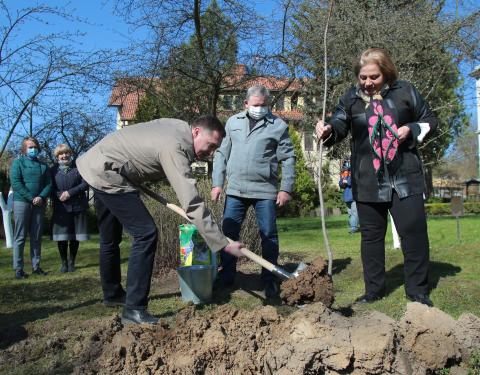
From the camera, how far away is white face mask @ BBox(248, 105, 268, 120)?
4.77m

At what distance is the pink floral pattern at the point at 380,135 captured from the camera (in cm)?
386

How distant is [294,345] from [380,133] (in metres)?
2.00

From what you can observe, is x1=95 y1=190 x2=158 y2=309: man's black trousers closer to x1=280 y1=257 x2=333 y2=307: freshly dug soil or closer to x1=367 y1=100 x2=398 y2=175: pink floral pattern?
x1=280 y1=257 x2=333 y2=307: freshly dug soil

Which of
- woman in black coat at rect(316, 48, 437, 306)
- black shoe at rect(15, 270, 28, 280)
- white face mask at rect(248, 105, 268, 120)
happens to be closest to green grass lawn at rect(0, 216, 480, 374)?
black shoe at rect(15, 270, 28, 280)

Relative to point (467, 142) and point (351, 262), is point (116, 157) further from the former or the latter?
point (467, 142)

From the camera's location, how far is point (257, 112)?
188 inches

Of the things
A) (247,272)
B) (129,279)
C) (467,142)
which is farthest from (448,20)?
(467,142)

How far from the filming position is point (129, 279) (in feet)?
12.8

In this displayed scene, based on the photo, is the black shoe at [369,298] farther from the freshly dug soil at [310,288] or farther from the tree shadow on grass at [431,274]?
the freshly dug soil at [310,288]

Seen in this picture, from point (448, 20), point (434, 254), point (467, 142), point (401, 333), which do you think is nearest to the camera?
point (401, 333)

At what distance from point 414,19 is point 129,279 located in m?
9.48

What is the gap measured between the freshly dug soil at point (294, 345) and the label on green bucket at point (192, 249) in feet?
7.85

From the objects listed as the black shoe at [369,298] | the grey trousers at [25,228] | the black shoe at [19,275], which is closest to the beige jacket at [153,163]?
the black shoe at [369,298]

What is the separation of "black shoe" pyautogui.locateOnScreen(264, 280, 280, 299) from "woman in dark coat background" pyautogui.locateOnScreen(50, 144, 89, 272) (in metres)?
3.47
